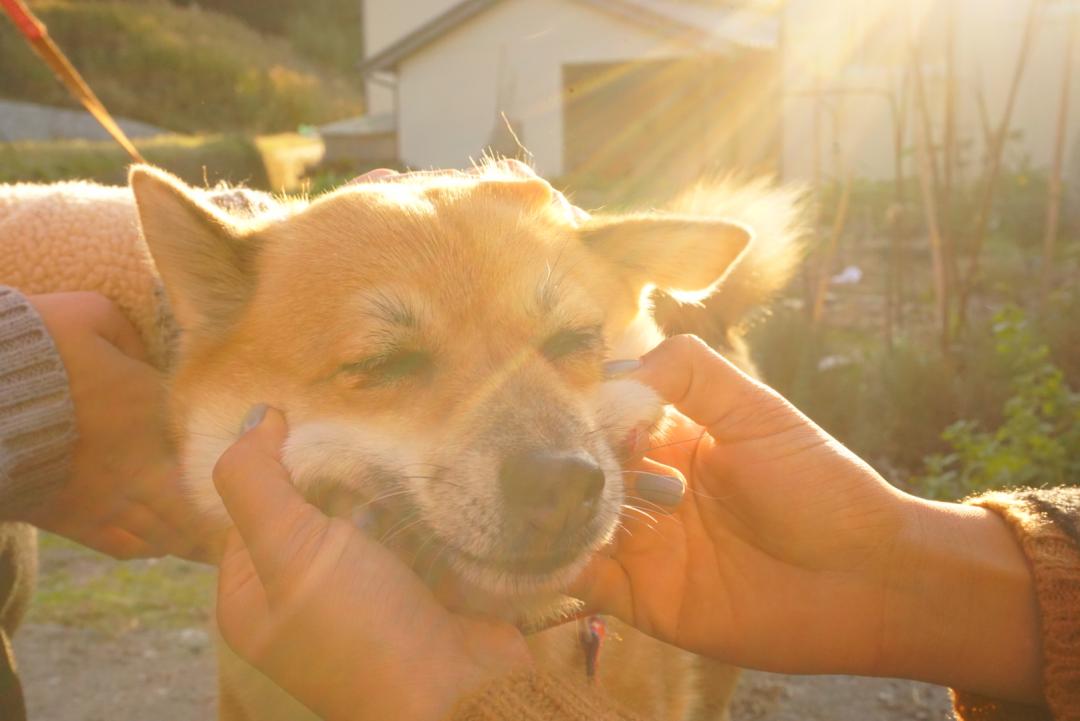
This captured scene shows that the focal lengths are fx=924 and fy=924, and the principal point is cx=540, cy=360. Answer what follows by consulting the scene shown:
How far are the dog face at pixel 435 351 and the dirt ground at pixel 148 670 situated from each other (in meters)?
1.59

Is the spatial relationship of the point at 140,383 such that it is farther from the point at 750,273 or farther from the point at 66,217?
the point at 750,273

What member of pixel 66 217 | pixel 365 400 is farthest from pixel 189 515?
pixel 66 217

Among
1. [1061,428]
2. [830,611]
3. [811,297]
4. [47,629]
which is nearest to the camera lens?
[830,611]

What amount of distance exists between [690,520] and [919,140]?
383cm

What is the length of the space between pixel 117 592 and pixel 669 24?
1472cm

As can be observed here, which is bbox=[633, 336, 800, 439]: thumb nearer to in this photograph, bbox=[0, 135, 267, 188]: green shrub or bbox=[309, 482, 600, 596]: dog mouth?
bbox=[309, 482, 600, 596]: dog mouth

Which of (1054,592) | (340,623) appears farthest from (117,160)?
(1054,592)

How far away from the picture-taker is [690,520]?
82.4 inches

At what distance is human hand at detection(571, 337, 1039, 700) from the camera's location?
183cm

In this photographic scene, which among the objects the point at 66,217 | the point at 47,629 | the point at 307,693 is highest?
the point at 66,217

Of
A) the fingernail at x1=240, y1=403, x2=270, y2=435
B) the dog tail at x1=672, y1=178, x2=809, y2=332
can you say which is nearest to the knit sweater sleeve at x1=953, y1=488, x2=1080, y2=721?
the dog tail at x1=672, y1=178, x2=809, y2=332

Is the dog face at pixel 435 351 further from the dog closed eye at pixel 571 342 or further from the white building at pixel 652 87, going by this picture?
the white building at pixel 652 87

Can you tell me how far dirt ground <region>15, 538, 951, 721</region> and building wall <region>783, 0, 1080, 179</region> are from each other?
530 centimetres

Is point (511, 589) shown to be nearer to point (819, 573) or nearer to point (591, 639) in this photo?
point (591, 639)
